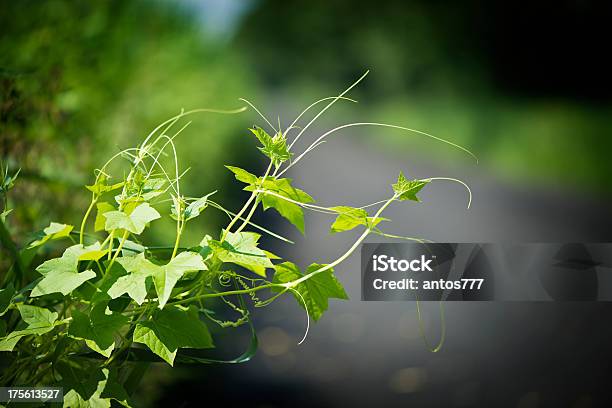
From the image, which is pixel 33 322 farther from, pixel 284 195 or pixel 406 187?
pixel 406 187

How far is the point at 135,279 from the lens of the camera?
674 mm

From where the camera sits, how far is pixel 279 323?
3402 millimetres

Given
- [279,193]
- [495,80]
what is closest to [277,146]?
[279,193]

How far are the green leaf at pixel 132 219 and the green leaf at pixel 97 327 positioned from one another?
4.1 inches

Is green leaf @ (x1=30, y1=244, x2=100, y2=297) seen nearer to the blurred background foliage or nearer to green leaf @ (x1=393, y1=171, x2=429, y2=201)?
green leaf @ (x1=393, y1=171, x2=429, y2=201)

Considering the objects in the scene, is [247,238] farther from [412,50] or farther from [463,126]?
[412,50]

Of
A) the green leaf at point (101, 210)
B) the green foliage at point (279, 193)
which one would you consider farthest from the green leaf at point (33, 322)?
the green foliage at point (279, 193)

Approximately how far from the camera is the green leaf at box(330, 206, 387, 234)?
2.45 ft

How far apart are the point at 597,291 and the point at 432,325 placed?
220 cm

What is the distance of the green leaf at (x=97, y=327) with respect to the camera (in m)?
0.71

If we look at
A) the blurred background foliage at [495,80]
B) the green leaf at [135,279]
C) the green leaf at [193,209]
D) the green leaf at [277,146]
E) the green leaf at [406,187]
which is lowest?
the green leaf at [135,279]

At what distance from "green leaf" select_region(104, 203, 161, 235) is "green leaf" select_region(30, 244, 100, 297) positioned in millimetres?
66

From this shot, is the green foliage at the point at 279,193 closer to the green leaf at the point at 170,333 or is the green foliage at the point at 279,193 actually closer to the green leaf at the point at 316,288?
the green leaf at the point at 316,288

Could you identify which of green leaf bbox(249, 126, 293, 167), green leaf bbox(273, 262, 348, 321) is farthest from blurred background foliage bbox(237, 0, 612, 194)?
green leaf bbox(249, 126, 293, 167)
